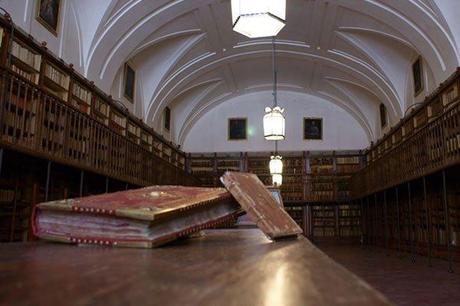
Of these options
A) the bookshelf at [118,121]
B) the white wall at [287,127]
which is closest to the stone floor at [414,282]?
the bookshelf at [118,121]

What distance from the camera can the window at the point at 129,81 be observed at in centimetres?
1358

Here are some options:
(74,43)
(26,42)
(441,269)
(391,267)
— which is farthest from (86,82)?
(441,269)

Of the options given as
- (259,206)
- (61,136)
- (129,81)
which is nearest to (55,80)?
(61,136)

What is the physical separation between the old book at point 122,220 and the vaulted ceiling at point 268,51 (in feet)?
34.4

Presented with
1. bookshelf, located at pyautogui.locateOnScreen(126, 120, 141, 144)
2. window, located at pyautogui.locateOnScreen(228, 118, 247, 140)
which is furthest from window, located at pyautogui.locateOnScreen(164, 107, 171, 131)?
bookshelf, located at pyautogui.locateOnScreen(126, 120, 141, 144)

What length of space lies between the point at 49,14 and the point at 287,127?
40.1 feet

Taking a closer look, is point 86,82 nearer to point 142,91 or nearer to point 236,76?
point 142,91

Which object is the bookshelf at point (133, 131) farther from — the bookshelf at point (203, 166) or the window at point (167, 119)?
the bookshelf at point (203, 166)

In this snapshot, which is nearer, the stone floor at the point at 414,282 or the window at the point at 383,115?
the stone floor at the point at 414,282

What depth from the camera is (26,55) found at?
778 centimetres

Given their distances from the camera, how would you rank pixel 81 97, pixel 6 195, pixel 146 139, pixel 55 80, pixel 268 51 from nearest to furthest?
1. pixel 6 195
2. pixel 55 80
3. pixel 81 97
4. pixel 146 139
5. pixel 268 51

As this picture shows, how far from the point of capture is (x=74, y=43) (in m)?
10.3

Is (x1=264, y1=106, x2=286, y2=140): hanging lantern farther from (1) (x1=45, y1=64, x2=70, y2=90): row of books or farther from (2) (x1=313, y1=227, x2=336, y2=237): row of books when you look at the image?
(2) (x1=313, y1=227, x2=336, y2=237): row of books

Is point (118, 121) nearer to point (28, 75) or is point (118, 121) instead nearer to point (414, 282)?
point (28, 75)
